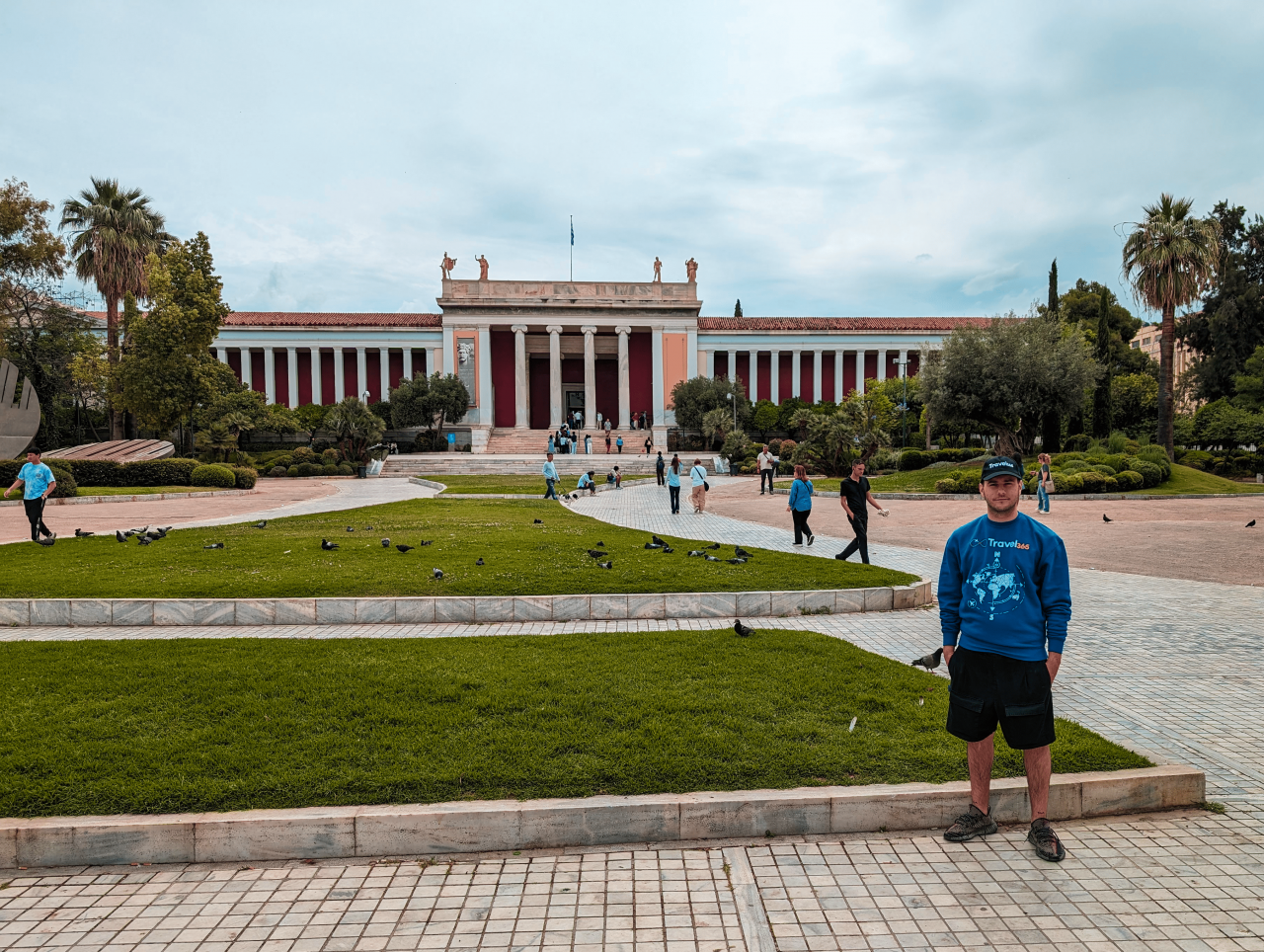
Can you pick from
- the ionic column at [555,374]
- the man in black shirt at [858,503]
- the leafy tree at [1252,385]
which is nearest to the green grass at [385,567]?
the man in black shirt at [858,503]

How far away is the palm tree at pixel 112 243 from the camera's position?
32.7 meters

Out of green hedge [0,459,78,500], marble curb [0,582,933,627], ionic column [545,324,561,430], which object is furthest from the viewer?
ionic column [545,324,561,430]

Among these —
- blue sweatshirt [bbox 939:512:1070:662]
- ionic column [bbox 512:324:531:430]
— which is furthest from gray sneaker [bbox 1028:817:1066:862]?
ionic column [bbox 512:324:531:430]

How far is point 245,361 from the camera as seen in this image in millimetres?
55250

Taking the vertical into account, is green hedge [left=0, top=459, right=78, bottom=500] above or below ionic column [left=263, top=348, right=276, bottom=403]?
below

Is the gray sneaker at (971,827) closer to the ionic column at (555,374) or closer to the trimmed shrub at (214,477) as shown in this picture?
the trimmed shrub at (214,477)

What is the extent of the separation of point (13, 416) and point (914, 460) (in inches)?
1281

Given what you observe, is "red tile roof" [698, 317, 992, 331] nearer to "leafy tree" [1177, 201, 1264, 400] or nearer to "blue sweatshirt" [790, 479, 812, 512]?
"leafy tree" [1177, 201, 1264, 400]

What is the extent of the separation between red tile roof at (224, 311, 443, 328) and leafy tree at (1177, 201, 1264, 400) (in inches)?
1851

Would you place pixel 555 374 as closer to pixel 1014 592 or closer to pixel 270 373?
pixel 270 373

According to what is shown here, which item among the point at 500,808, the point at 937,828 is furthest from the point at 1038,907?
the point at 500,808

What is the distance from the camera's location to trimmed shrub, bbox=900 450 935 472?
1288 inches

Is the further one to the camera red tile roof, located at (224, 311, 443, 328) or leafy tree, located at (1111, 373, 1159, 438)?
red tile roof, located at (224, 311, 443, 328)

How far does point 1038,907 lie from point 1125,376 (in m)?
50.4
